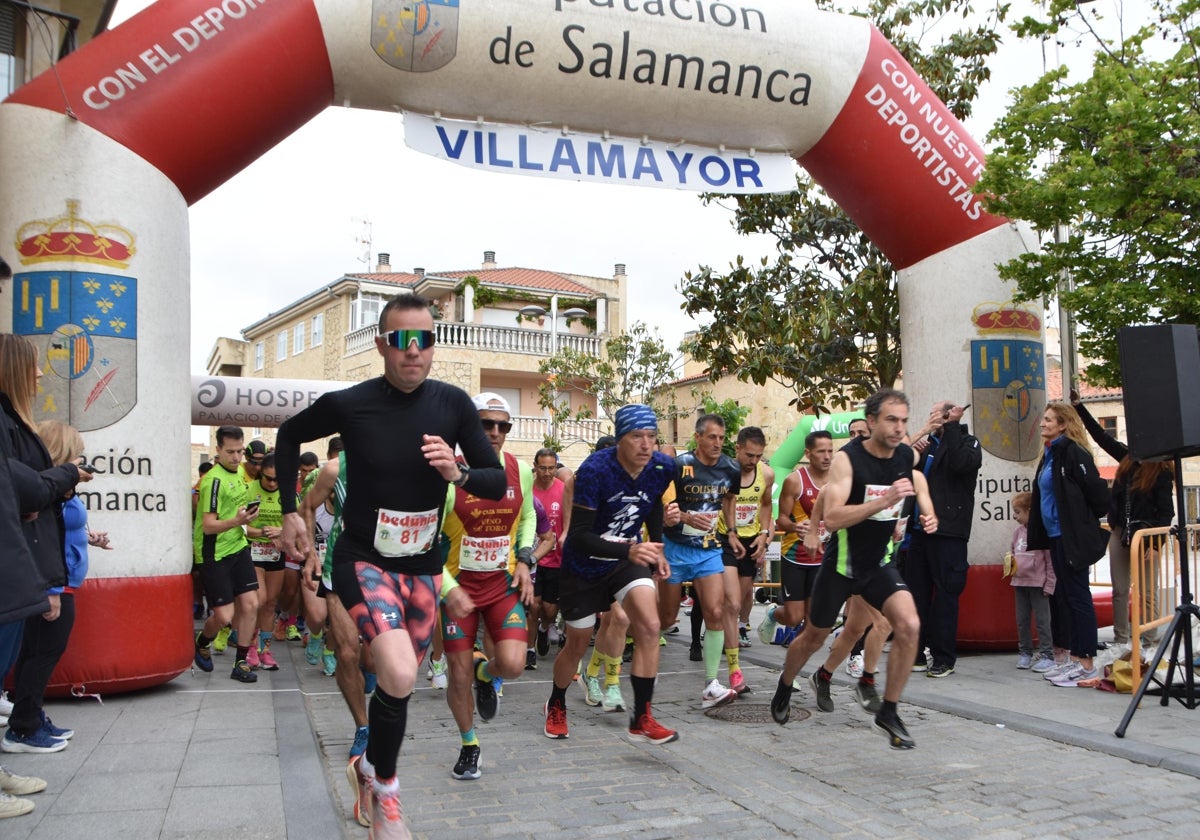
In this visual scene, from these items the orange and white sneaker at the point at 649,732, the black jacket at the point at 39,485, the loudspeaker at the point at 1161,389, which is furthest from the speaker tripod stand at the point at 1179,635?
the black jacket at the point at 39,485

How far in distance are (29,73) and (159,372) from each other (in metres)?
4.09

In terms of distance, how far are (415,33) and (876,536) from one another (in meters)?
5.03

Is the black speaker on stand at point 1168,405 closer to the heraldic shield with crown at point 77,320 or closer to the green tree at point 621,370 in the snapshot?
the heraldic shield with crown at point 77,320

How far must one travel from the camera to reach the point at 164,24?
7.42m

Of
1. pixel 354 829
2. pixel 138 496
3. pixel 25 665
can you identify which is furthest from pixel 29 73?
pixel 354 829

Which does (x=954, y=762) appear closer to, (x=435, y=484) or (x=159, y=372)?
(x=435, y=484)

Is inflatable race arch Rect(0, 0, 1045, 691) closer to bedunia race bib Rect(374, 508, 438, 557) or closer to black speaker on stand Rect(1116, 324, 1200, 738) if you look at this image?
black speaker on stand Rect(1116, 324, 1200, 738)

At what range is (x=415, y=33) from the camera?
8086 millimetres

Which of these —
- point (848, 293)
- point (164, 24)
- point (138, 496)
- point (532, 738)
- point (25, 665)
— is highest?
point (164, 24)

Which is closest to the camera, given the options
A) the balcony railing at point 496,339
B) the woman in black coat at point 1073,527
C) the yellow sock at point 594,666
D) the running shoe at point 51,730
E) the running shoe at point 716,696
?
the running shoe at point 51,730

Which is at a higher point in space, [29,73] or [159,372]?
[29,73]

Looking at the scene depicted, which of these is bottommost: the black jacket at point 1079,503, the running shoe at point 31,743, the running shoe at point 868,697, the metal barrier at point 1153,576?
the running shoe at point 31,743

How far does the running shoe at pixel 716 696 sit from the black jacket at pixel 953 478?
257cm

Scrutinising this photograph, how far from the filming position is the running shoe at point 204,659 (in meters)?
9.36
